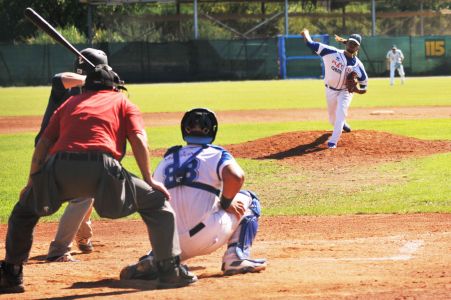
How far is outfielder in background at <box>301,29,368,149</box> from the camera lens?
18.2 meters

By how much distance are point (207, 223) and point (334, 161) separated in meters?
9.66

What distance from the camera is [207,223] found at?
25.0 ft

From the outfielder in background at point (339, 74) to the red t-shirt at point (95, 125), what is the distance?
1115 centimetres

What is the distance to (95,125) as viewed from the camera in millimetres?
7113

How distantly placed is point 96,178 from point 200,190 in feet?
3.18

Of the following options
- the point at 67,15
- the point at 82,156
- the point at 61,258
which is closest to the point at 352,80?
the point at 61,258

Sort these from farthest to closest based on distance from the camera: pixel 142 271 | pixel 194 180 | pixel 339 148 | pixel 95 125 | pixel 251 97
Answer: pixel 251 97
pixel 339 148
pixel 142 271
pixel 194 180
pixel 95 125

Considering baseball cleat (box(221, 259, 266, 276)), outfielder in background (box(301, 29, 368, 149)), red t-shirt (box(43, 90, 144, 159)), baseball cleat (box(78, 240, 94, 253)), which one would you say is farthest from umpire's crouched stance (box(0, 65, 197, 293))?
outfielder in background (box(301, 29, 368, 149))

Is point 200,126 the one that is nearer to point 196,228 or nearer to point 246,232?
point 196,228

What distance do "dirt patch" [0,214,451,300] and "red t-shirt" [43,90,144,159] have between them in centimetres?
110

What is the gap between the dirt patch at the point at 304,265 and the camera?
23.6ft

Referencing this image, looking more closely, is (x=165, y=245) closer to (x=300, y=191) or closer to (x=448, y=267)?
(x=448, y=267)

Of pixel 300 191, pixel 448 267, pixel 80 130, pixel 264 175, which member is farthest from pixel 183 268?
pixel 264 175

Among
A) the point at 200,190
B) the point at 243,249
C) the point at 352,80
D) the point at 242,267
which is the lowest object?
the point at 242,267
